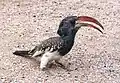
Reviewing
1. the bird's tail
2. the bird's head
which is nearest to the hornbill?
the bird's head

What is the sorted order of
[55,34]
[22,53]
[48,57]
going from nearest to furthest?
[48,57] < [22,53] < [55,34]

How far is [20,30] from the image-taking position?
17.5ft

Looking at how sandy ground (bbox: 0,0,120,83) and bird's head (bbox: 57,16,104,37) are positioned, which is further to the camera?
bird's head (bbox: 57,16,104,37)

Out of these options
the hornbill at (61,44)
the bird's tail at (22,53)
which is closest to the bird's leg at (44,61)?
the hornbill at (61,44)

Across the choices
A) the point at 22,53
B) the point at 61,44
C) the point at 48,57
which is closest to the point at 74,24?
the point at 61,44

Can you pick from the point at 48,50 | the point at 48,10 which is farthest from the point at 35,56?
the point at 48,10

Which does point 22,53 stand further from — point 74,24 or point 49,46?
point 74,24

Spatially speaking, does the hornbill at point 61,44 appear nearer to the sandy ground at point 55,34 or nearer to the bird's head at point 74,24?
the bird's head at point 74,24

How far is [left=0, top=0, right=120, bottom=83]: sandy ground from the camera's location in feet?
13.4

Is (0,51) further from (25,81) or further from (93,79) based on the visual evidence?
(93,79)

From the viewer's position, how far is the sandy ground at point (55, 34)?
4098 millimetres

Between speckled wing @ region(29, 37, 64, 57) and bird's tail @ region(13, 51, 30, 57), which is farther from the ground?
speckled wing @ region(29, 37, 64, 57)

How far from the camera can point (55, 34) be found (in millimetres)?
5246

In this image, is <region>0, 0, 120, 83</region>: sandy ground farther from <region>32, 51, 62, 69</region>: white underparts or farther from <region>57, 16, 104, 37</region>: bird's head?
<region>57, 16, 104, 37</region>: bird's head
